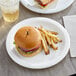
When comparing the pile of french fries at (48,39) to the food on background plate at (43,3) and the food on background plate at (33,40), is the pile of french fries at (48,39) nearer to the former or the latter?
the food on background plate at (33,40)

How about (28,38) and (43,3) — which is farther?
(43,3)

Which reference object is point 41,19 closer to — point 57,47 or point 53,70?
point 57,47

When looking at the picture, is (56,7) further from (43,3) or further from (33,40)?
(33,40)

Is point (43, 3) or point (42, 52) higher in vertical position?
point (43, 3)

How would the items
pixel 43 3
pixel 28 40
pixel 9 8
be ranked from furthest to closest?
pixel 43 3 < pixel 9 8 < pixel 28 40

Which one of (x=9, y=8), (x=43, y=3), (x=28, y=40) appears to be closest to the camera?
(x=28, y=40)

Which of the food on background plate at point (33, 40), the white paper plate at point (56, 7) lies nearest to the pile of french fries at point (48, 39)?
the food on background plate at point (33, 40)

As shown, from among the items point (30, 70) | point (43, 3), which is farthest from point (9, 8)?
point (30, 70)

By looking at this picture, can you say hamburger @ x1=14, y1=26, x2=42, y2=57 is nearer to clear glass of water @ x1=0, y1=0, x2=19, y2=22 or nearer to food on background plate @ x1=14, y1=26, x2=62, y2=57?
food on background plate @ x1=14, y1=26, x2=62, y2=57
